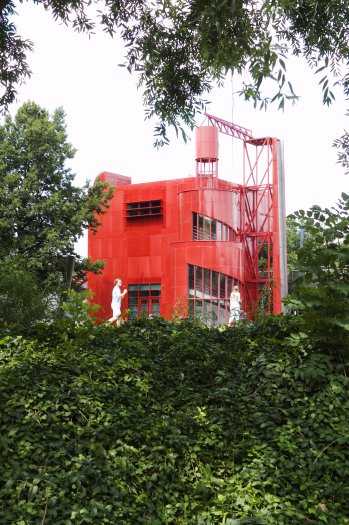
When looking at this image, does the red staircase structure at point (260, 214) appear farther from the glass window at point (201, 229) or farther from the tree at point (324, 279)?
the tree at point (324, 279)

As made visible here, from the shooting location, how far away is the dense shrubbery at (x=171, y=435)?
4633 millimetres

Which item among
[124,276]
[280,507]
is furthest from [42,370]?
[124,276]

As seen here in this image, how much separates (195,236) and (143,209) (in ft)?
14.8

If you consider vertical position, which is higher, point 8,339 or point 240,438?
point 8,339

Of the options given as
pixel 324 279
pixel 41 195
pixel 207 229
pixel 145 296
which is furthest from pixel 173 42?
pixel 145 296

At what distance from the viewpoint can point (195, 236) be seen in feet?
120

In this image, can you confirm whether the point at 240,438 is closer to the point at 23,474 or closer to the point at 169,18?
the point at 23,474

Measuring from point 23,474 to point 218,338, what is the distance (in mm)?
3812

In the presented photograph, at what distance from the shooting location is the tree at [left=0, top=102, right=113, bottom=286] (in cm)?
3097

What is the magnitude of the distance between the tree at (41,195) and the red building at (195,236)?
5.29 m

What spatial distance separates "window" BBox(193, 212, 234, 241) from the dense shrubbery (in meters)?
29.5

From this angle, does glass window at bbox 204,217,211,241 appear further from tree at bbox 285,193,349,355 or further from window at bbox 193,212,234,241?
tree at bbox 285,193,349,355

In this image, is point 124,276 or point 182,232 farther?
point 124,276

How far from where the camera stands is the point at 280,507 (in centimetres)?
486
